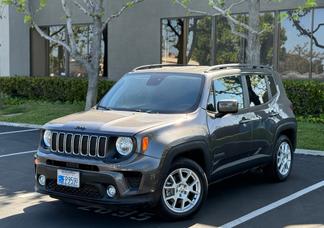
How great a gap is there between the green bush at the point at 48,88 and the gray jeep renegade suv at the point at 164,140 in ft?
33.9

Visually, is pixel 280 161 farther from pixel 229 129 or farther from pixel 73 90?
pixel 73 90

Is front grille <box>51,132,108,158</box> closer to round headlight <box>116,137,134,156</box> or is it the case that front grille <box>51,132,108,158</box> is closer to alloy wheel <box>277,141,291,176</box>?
round headlight <box>116,137,134,156</box>

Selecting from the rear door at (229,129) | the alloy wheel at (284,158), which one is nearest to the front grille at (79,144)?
the rear door at (229,129)

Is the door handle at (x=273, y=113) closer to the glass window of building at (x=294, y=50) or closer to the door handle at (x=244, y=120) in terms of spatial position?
the door handle at (x=244, y=120)

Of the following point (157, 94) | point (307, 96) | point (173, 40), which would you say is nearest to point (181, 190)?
point (157, 94)

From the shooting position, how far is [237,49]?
15.8 meters

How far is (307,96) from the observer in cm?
1362

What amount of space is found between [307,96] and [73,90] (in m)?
8.53

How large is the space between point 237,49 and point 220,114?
9.53 meters

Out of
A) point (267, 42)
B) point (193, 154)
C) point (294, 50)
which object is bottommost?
point (193, 154)

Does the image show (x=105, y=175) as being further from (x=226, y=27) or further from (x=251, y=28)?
(x=226, y=27)

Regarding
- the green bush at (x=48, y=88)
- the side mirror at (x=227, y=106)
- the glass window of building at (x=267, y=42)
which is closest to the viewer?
the side mirror at (x=227, y=106)

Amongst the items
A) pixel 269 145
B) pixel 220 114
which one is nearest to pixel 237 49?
pixel 269 145

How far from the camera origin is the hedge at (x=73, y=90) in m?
13.6
